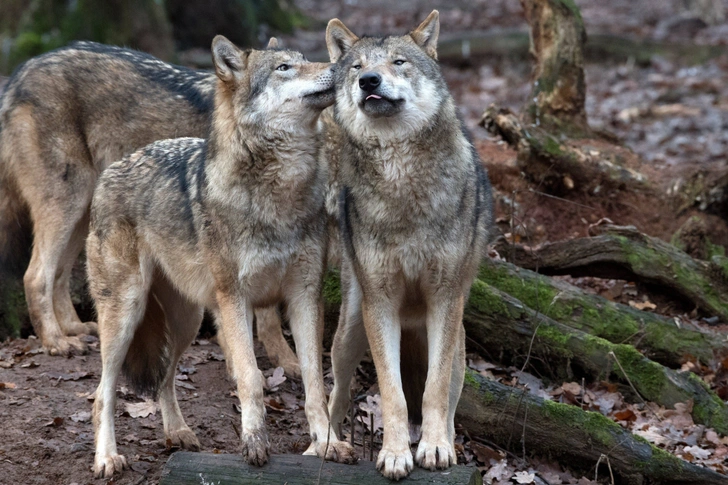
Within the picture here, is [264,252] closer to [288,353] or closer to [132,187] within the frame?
[132,187]

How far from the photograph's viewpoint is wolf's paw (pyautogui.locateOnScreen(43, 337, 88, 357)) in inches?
274

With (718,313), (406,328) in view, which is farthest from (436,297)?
(718,313)

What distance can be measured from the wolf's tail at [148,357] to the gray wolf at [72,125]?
1.75 meters

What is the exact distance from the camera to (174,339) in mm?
5742

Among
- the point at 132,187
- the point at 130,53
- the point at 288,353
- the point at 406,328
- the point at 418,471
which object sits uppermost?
the point at 130,53

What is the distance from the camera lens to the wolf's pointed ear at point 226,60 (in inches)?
198

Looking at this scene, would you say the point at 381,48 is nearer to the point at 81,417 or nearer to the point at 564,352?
the point at 564,352

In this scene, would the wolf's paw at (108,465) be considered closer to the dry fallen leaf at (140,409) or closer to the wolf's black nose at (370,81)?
the dry fallen leaf at (140,409)

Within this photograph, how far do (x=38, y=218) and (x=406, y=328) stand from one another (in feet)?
12.5

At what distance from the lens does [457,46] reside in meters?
17.0

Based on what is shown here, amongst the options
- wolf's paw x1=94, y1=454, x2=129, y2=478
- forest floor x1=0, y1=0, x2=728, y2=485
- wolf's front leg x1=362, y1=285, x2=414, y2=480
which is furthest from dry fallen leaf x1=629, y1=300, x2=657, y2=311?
wolf's paw x1=94, y1=454, x2=129, y2=478

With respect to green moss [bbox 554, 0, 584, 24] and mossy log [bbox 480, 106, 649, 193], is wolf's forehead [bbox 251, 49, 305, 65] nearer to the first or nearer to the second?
mossy log [bbox 480, 106, 649, 193]

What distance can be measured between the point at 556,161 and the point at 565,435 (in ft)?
12.0

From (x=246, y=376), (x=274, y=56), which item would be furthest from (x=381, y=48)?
(x=246, y=376)
